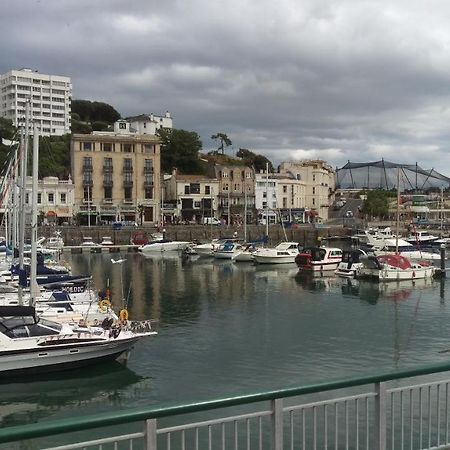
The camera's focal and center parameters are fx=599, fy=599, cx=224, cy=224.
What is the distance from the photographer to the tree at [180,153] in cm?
12306

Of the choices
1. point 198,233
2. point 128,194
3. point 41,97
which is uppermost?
point 41,97

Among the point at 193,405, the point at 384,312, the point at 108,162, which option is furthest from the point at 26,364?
the point at 108,162

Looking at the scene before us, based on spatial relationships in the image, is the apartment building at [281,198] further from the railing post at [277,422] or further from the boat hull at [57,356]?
the railing post at [277,422]

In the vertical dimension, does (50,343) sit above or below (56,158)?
below

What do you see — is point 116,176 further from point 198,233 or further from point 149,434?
point 149,434

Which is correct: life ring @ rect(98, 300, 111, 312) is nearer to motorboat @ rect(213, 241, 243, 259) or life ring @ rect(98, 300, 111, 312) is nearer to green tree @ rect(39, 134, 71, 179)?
motorboat @ rect(213, 241, 243, 259)

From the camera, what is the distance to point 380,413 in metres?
6.09

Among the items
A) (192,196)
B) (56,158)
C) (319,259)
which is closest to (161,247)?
(319,259)

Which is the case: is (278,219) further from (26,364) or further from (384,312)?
(26,364)

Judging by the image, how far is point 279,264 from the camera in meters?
63.3

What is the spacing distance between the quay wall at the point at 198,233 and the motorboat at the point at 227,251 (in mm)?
21145

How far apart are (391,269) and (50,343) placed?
113 feet

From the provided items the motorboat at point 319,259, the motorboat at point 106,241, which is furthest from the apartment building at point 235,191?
the motorboat at point 319,259

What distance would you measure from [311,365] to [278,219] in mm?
96169
